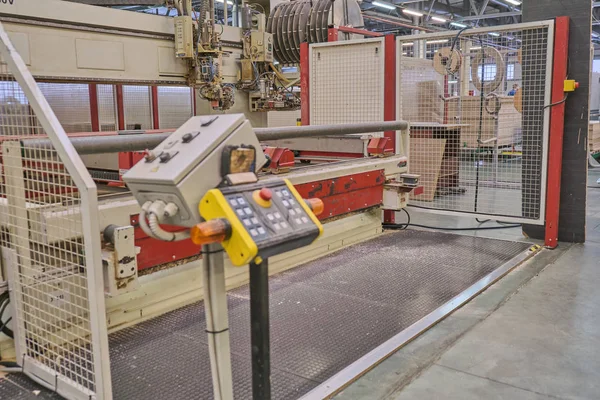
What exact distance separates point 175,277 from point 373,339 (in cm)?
107

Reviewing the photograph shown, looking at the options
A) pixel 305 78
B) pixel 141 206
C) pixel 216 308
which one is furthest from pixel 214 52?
pixel 216 308

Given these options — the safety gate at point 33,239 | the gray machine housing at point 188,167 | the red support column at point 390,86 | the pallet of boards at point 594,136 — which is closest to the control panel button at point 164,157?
the gray machine housing at point 188,167

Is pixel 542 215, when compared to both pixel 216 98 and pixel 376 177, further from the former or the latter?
pixel 216 98

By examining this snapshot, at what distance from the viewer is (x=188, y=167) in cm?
126

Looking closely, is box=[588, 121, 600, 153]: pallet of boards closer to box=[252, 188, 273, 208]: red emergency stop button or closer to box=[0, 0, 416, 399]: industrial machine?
box=[0, 0, 416, 399]: industrial machine

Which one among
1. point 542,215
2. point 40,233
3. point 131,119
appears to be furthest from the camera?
point 131,119

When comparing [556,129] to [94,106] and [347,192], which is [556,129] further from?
[94,106]

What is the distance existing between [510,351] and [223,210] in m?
1.74

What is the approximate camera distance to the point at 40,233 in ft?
6.32

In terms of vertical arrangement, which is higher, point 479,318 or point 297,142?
point 297,142

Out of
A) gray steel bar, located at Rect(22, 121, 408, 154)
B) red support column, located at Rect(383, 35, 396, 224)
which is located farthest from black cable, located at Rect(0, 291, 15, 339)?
red support column, located at Rect(383, 35, 396, 224)

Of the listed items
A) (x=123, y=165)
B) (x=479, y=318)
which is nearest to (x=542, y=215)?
(x=479, y=318)

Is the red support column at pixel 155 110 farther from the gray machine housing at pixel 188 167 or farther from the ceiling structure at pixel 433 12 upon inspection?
the gray machine housing at pixel 188 167

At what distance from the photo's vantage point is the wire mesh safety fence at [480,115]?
420 centimetres
